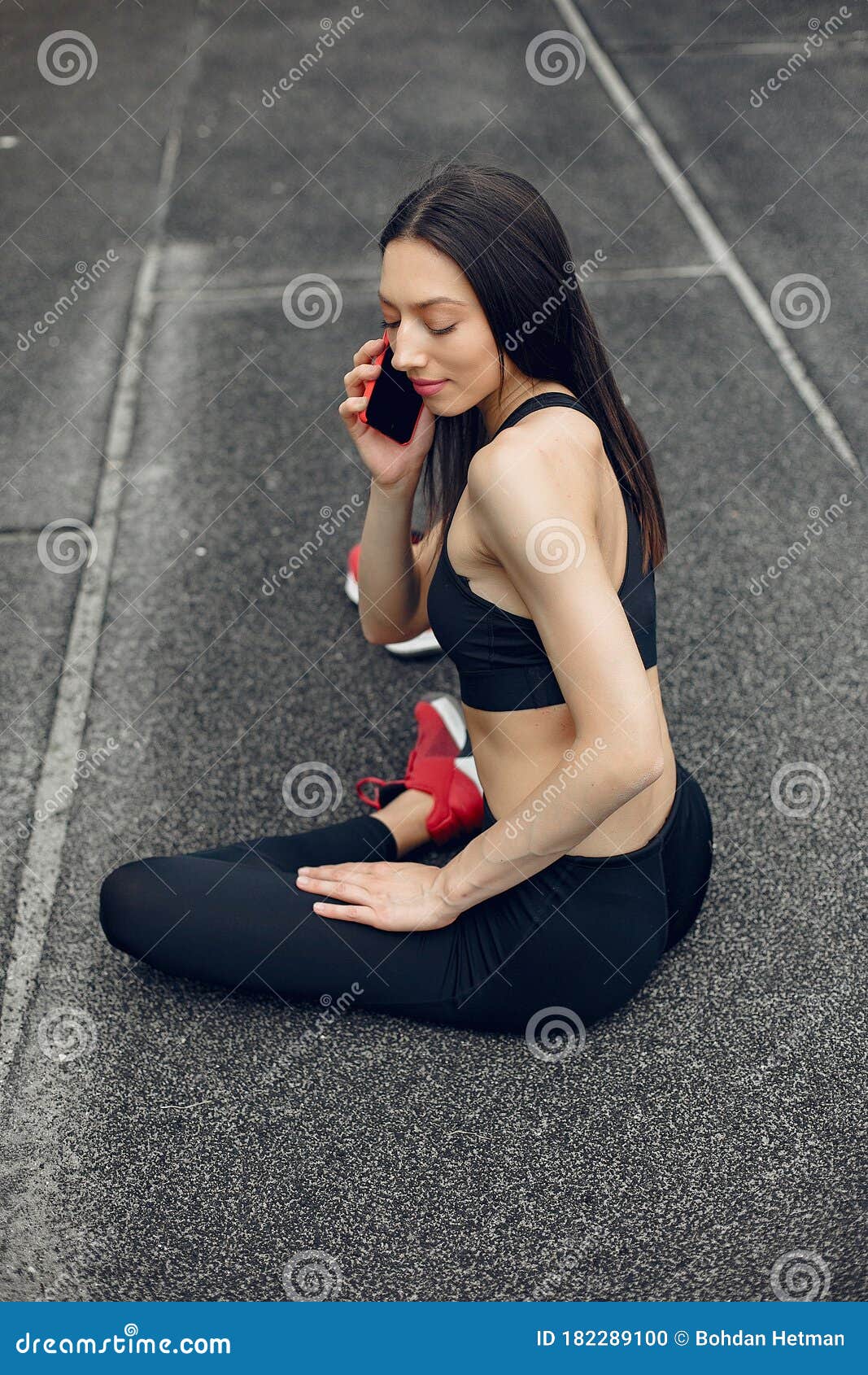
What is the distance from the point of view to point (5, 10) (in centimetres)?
714

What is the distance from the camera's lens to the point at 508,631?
2080 mm

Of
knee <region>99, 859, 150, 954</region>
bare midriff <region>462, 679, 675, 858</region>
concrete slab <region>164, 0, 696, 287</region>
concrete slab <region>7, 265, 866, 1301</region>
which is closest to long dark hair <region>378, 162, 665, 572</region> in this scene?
bare midriff <region>462, 679, 675, 858</region>

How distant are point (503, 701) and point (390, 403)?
69 cm

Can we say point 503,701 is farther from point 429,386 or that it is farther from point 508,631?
point 429,386

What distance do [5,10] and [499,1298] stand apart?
7944 millimetres

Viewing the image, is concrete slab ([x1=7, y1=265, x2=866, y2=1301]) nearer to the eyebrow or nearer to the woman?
the woman

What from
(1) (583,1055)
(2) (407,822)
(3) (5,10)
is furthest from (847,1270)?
(3) (5,10)

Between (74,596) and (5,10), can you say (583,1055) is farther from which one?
(5,10)

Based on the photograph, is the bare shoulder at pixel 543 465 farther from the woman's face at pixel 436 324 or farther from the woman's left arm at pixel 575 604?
the woman's face at pixel 436 324

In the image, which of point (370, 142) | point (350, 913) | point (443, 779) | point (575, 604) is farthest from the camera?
point (370, 142)

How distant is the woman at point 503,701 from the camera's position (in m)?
1.90

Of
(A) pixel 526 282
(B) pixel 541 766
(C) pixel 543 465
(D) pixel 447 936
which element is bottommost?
(D) pixel 447 936

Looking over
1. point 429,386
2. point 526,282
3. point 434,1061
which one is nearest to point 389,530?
point 429,386

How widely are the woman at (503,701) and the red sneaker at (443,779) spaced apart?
0.53ft
